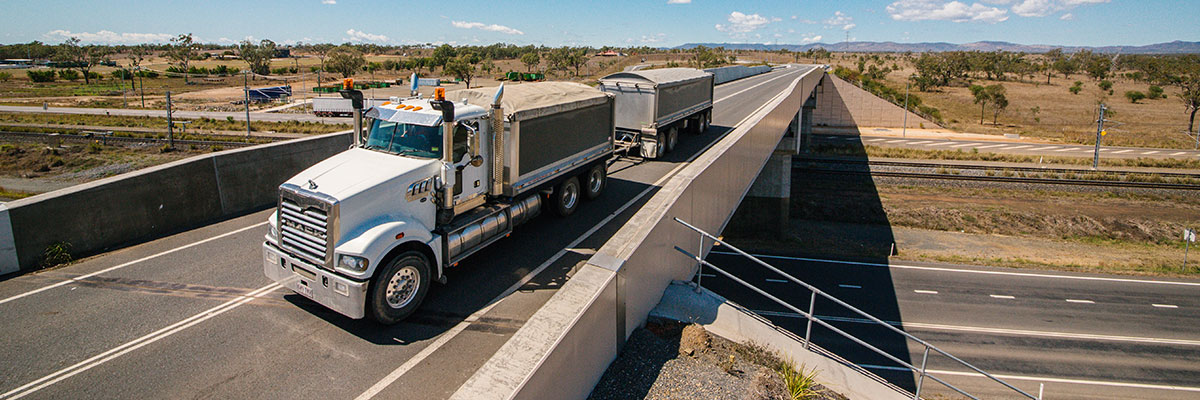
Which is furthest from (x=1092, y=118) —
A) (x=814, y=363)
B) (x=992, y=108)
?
(x=814, y=363)

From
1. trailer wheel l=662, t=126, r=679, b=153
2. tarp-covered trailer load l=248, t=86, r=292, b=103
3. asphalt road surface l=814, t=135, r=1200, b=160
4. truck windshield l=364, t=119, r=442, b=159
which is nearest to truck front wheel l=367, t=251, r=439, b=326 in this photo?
truck windshield l=364, t=119, r=442, b=159

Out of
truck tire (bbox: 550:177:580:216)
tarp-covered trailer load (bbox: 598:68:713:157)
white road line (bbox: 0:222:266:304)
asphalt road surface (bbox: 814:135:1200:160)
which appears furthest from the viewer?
asphalt road surface (bbox: 814:135:1200:160)

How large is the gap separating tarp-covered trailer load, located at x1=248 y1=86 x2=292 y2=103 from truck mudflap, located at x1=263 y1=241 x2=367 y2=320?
3149 inches

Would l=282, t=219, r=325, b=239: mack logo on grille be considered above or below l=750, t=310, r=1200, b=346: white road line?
above

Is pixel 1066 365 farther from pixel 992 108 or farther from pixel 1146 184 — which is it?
pixel 992 108

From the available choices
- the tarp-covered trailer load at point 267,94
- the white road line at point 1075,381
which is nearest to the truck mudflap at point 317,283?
the white road line at point 1075,381

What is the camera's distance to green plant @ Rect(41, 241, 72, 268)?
9578mm

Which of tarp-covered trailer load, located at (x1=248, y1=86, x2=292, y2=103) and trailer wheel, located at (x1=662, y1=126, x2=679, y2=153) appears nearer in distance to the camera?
trailer wheel, located at (x1=662, y1=126, x2=679, y2=153)

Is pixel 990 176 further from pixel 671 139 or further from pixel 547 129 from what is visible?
pixel 547 129

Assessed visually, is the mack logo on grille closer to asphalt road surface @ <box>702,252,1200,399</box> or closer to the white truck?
the white truck

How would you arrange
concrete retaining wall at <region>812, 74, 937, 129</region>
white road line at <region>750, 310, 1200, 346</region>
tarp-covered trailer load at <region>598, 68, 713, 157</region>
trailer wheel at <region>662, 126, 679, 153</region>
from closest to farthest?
tarp-covered trailer load at <region>598, 68, 713, 157</region> < white road line at <region>750, 310, 1200, 346</region> < trailer wheel at <region>662, 126, 679, 153</region> < concrete retaining wall at <region>812, 74, 937, 129</region>

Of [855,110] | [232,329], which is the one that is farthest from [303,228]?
[855,110]

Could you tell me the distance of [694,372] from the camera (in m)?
6.39

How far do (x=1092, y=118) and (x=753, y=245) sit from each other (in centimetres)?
6956
